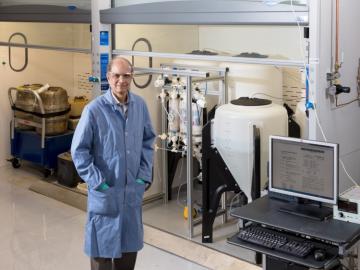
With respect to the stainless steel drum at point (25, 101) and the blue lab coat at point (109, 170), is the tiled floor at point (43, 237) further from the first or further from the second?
the blue lab coat at point (109, 170)

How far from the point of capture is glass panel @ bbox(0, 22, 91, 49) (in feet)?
21.4

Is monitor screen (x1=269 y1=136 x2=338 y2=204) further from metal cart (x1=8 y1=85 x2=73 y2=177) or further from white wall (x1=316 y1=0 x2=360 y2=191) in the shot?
metal cart (x1=8 y1=85 x2=73 y2=177)

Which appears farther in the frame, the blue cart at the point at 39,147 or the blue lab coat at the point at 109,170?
the blue cart at the point at 39,147

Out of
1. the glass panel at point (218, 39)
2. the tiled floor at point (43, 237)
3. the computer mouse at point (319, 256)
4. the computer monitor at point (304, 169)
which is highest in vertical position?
the glass panel at point (218, 39)

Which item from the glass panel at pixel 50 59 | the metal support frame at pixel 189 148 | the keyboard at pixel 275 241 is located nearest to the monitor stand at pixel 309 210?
the keyboard at pixel 275 241

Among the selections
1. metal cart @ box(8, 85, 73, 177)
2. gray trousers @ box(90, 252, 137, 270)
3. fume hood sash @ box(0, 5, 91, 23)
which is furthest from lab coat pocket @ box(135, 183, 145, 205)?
metal cart @ box(8, 85, 73, 177)

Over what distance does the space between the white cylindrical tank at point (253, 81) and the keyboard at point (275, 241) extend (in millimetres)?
1864

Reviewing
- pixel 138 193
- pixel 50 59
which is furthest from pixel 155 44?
pixel 138 193

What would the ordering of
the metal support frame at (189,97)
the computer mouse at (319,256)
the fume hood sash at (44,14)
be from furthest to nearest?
the fume hood sash at (44,14) → the metal support frame at (189,97) → the computer mouse at (319,256)

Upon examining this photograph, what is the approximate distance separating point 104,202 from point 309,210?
110cm

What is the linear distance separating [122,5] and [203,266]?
2197mm

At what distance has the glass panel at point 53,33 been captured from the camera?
6.51 metres

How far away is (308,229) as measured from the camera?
2611 mm

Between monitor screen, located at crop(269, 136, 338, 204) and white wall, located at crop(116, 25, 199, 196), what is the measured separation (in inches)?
89.0
